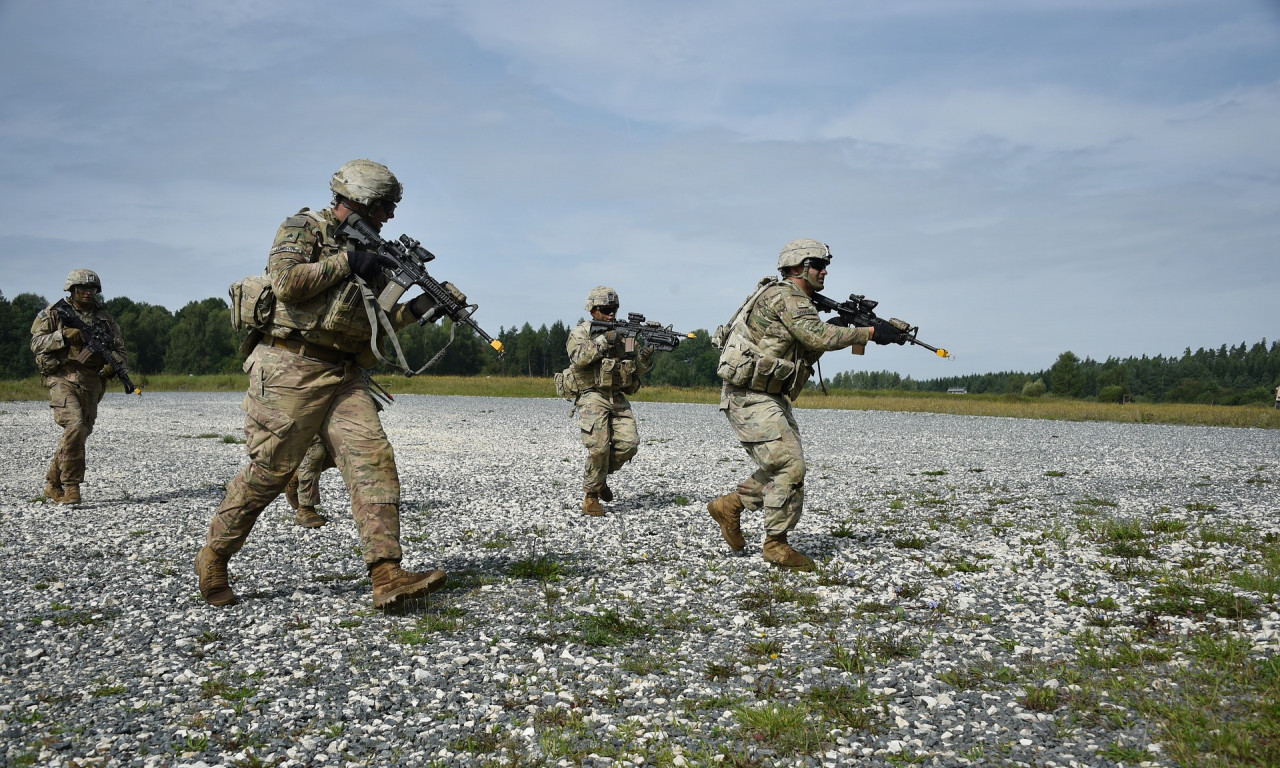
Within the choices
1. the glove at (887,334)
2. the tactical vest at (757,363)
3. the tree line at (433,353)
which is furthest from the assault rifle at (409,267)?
the tree line at (433,353)

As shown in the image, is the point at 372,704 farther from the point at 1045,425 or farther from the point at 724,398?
the point at 1045,425

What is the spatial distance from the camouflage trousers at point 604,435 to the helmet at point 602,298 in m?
1.35

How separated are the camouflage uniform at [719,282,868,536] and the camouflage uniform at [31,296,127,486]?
32.7ft

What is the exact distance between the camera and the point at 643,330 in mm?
12008

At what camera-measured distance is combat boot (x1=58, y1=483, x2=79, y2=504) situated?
1239 centimetres

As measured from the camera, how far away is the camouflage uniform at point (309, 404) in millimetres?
6504

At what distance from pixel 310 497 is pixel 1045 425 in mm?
32717

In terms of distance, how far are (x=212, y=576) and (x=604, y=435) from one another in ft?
19.1

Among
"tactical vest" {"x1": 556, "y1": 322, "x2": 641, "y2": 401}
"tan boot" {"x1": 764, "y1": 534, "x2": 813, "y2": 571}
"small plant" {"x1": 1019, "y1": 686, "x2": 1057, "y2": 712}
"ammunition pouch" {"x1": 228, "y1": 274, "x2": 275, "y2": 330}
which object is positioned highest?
"ammunition pouch" {"x1": 228, "y1": 274, "x2": 275, "y2": 330}

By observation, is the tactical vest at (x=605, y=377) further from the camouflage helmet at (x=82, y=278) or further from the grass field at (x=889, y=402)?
the grass field at (x=889, y=402)

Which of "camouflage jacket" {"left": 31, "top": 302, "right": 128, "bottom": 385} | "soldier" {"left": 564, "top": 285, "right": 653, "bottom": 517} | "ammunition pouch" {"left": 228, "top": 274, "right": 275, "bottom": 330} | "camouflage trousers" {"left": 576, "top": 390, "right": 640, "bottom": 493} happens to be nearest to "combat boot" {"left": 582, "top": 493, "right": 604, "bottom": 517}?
"soldier" {"left": 564, "top": 285, "right": 653, "bottom": 517}

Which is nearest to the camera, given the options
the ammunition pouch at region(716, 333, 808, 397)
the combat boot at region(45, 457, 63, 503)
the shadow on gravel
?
the ammunition pouch at region(716, 333, 808, 397)

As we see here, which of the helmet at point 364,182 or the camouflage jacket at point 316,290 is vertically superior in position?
the helmet at point 364,182

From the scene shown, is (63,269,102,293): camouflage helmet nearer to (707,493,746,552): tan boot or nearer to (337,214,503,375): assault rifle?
(337,214,503,375): assault rifle
